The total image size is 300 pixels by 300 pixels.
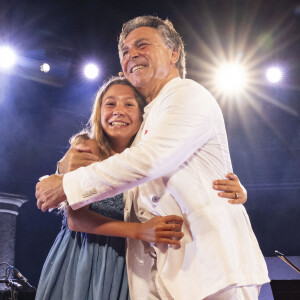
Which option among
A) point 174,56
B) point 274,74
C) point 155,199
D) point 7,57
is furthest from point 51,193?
point 274,74

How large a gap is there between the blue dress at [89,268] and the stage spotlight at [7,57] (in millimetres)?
4558

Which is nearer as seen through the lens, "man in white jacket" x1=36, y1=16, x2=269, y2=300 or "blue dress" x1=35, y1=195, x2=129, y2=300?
"man in white jacket" x1=36, y1=16, x2=269, y2=300

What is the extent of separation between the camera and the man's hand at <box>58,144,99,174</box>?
5.37 ft

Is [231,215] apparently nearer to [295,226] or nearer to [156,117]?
[156,117]

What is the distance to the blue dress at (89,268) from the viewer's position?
1639mm

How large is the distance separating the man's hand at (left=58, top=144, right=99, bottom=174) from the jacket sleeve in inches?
10.7

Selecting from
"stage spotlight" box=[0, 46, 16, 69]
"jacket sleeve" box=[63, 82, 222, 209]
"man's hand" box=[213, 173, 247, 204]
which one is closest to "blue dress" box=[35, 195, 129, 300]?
"jacket sleeve" box=[63, 82, 222, 209]

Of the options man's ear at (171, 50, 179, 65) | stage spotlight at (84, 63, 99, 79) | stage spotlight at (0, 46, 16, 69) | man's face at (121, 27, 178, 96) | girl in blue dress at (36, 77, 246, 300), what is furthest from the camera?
stage spotlight at (84, 63, 99, 79)

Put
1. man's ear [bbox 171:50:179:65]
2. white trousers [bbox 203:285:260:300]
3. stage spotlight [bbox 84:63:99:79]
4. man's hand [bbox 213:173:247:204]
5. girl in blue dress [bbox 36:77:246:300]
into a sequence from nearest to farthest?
white trousers [bbox 203:285:260:300] → man's hand [bbox 213:173:247:204] → girl in blue dress [bbox 36:77:246:300] → man's ear [bbox 171:50:179:65] → stage spotlight [bbox 84:63:99:79]

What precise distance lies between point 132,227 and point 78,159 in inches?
16.1

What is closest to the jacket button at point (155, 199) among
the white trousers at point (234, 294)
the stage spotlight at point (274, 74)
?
the white trousers at point (234, 294)

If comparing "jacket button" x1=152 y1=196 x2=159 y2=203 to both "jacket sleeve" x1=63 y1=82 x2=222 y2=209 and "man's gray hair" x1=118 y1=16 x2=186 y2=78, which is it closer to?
"jacket sleeve" x1=63 y1=82 x2=222 y2=209

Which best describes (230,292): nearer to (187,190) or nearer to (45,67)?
(187,190)

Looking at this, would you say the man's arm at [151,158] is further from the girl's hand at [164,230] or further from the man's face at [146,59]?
the man's face at [146,59]
